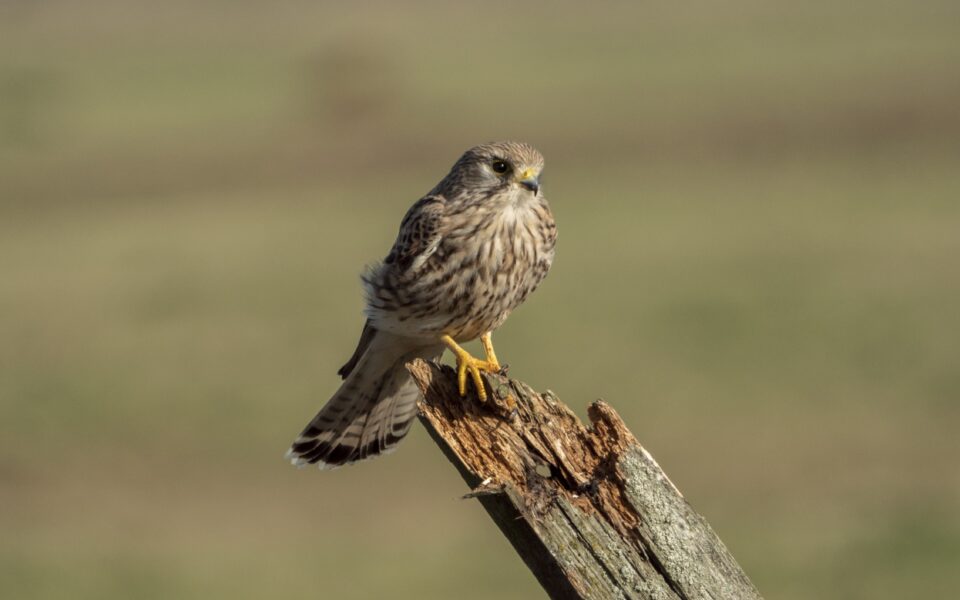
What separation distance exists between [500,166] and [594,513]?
7.62 ft

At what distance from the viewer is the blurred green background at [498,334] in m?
10.7

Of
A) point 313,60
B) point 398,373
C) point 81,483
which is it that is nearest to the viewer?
point 398,373

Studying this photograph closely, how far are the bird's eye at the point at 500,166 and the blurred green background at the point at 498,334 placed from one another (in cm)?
487

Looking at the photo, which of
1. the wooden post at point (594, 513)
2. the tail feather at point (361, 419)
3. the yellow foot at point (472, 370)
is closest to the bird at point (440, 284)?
the tail feather at point (361, 419)

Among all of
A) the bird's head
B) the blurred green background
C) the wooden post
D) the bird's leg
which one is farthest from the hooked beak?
the blurred green background

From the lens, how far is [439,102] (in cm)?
3269

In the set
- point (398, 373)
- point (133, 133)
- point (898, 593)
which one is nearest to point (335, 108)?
point (133, 133)

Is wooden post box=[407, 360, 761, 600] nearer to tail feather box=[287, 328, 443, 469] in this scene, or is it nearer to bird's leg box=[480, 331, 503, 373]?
bird's leg box=[480, 331, 503, 373]

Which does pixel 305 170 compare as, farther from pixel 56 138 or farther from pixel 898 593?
pixel 898 593

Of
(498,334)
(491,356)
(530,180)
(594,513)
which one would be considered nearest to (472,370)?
(594,513)

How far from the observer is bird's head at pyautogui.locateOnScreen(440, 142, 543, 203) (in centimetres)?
516

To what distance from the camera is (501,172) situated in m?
5.22

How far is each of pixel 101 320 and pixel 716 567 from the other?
13712 mm

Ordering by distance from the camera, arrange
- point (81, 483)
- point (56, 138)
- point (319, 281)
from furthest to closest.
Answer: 1. point (56, 138)
2. point (319, 281)
3. point (81, 483)
